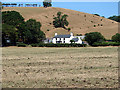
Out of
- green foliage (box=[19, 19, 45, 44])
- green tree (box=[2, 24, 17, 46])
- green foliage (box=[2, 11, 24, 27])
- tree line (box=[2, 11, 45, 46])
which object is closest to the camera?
green tree (box=[2, 24, 17, 46])

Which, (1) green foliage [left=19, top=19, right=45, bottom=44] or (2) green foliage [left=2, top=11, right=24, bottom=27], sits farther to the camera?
(2) green foliage [left=2, top=11, right=24, bottom=27]

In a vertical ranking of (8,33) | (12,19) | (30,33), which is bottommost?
(8,33)

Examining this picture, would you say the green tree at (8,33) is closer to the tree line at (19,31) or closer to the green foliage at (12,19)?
the tree line at (19,31)

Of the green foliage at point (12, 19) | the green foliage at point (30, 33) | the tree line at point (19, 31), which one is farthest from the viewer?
the green foliage at point (12, 19)

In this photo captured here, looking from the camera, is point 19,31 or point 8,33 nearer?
point 8,33

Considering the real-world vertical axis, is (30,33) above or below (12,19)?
below

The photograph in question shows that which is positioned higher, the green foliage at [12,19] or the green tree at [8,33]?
the green foliage at [12,19]

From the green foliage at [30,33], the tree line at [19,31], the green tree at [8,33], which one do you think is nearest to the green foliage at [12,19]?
the tree line at [19,31]

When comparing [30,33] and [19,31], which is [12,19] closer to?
[19,31]

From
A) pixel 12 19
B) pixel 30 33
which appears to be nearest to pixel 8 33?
pixel 30 33

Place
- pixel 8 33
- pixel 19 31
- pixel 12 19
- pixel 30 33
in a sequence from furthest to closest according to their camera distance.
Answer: pixel 12 19, pixel 30 33, pixel 19 31, pixel 8 33

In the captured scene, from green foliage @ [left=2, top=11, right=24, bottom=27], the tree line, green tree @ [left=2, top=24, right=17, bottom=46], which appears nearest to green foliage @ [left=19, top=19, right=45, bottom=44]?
the tree line

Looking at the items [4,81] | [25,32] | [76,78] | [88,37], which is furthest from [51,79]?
[88,37]

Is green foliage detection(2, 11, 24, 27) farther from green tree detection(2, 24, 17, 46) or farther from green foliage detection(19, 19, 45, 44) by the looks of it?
green tree detection(2, 24, 17, 46)
